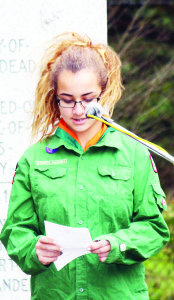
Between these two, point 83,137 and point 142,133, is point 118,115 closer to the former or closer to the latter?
point 142,133

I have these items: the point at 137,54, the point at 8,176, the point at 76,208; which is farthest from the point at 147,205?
the point at 137,54

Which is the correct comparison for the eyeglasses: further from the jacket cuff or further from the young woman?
the jacket cuff

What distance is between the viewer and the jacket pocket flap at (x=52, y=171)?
2734mm

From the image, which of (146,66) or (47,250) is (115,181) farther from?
(146,66)

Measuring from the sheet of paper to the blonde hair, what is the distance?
61cm

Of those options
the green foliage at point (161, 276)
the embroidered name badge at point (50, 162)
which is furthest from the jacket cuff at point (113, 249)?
the green foliage at point (161, 276)

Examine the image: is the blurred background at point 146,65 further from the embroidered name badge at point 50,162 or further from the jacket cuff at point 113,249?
the jacket cuff at point 113,249

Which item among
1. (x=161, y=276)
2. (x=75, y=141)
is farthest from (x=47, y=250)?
(x=161, y=276)

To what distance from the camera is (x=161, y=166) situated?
879 cm

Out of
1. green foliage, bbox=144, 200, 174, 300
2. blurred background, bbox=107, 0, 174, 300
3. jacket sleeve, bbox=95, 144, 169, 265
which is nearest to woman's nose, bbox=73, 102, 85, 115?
jacket sleeve, bbox=95, 144, 169, 265

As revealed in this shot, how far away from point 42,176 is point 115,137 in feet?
1.21

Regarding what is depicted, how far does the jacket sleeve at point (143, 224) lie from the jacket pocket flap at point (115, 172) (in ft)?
0.14

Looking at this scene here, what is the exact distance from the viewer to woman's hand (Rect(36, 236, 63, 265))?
2502mm

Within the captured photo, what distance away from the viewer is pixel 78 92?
2727 millimetres
